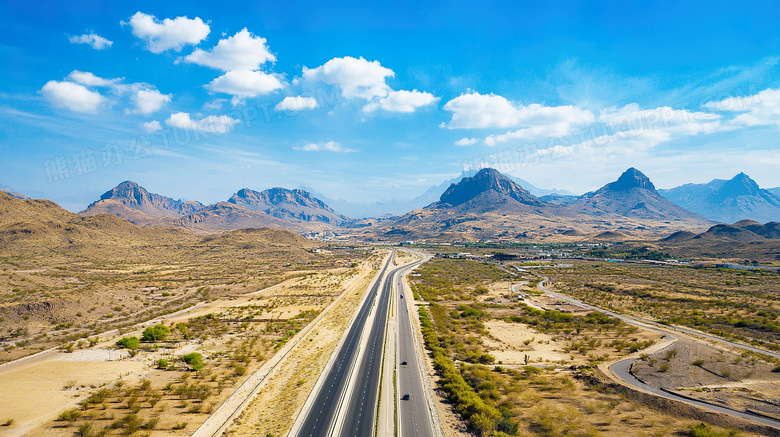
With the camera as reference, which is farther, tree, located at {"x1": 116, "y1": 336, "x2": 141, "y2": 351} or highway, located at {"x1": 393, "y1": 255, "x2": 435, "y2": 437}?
tree, located at {"x1": 116, "y1": 336, "x2": 141, "y2": 351}

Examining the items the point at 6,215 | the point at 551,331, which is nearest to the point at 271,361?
the point at 551,331

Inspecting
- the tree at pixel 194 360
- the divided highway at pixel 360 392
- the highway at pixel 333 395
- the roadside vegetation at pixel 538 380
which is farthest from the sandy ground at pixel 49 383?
the roadside vegetation at pixel 538 380

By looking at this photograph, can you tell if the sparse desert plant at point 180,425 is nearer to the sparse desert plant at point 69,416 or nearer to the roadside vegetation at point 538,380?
the sparse desert plant at point 69,416

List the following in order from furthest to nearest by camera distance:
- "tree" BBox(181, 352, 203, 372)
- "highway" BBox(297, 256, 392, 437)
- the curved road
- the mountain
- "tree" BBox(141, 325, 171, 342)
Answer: the mountain → "tree" BBox(141, 325, 171, 342) → "tree" BBox(181, 352, 203, 372) → "highway" BBox(297, 256, 392, 437) → the curved road

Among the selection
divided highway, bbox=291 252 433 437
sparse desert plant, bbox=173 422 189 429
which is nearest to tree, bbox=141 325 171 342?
sparse desert plant, bbox=173 422 189 429

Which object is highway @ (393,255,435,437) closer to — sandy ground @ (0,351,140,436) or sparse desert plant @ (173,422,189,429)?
sparse desert plant @ (173,422,189,429)
